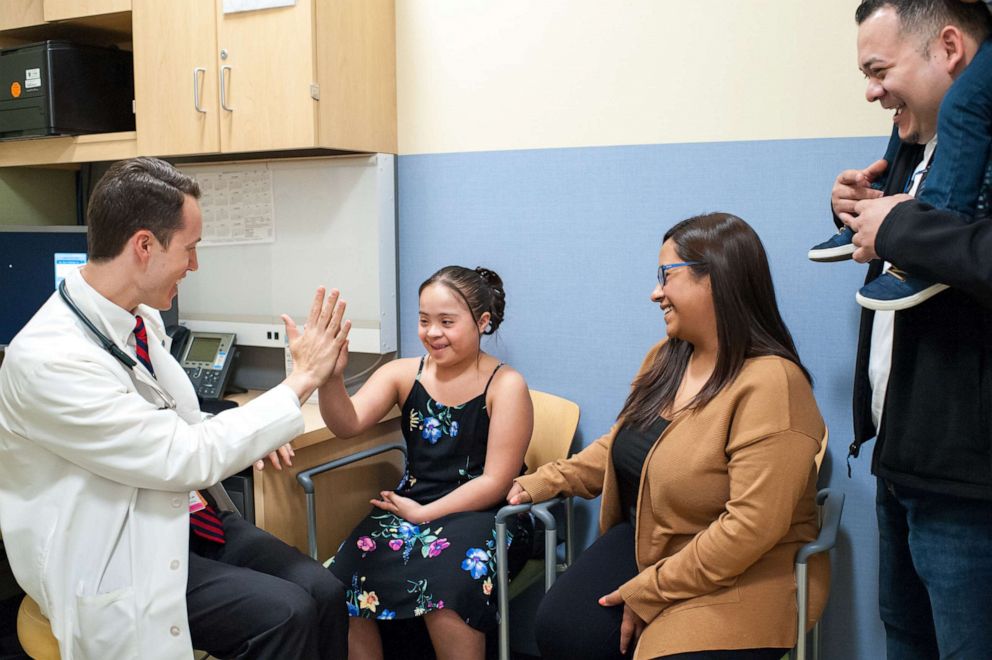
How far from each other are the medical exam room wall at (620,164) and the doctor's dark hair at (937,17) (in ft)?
2.51

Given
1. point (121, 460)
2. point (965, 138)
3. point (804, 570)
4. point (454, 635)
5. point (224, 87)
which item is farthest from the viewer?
point (224, 87)

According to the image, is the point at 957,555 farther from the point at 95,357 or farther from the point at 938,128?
the point at 95,357

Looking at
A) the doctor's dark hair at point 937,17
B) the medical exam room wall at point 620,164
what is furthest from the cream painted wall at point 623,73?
the doctor's dark hair at point 937,17

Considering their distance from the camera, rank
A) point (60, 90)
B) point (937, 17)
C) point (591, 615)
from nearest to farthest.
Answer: point (937, 17)
point (591, 615)
point (60, 90)

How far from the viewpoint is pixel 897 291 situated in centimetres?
140

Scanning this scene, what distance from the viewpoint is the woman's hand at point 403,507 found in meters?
2.22

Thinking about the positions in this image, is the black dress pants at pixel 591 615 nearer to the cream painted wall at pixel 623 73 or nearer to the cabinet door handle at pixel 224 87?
the cream painted wall at pixel 623 73

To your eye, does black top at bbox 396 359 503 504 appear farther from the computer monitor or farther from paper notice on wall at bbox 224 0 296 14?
the computer monitor

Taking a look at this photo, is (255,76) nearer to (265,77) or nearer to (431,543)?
(265,77)

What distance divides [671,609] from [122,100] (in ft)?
8.02

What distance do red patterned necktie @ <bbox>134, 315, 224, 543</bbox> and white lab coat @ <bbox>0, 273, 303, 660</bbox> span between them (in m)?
0.16

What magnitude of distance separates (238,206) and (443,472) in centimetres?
121

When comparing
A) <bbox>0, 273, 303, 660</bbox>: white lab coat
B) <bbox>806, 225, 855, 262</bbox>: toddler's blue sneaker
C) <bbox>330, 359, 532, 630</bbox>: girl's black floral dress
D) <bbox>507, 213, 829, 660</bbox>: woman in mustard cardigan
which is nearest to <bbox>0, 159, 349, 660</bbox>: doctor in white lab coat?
<bbox>0, 273, 303, 660</bbox>: white lab coat

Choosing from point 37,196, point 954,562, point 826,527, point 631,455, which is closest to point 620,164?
point 631,455
